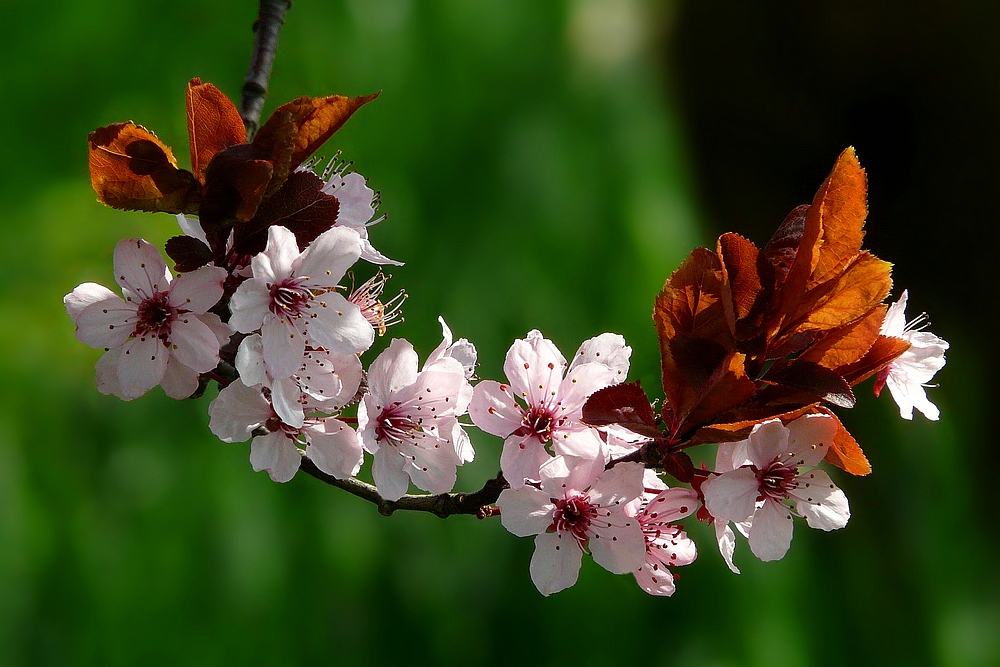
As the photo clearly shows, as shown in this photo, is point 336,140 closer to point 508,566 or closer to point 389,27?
point 389,27

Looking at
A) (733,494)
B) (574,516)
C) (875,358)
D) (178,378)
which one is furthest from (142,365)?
(875,358)

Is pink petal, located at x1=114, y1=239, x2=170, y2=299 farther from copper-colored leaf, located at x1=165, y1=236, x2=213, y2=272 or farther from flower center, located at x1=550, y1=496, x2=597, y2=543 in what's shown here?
flower center, located at x1=550, y1=496, x2=597, y2=543

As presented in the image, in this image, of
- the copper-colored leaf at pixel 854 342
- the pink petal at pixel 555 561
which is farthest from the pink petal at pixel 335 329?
the copper-colored leaf at pixel 854 342

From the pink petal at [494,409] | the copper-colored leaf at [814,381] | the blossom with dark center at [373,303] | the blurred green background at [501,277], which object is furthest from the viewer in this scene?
the blurred green background at [501,277]

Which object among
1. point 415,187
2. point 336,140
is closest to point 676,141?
point 415,187

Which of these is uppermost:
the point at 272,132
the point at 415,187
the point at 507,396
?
the point at 272,132

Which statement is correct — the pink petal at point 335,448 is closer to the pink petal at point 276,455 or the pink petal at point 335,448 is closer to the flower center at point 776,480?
the pink petal at point 276,455
